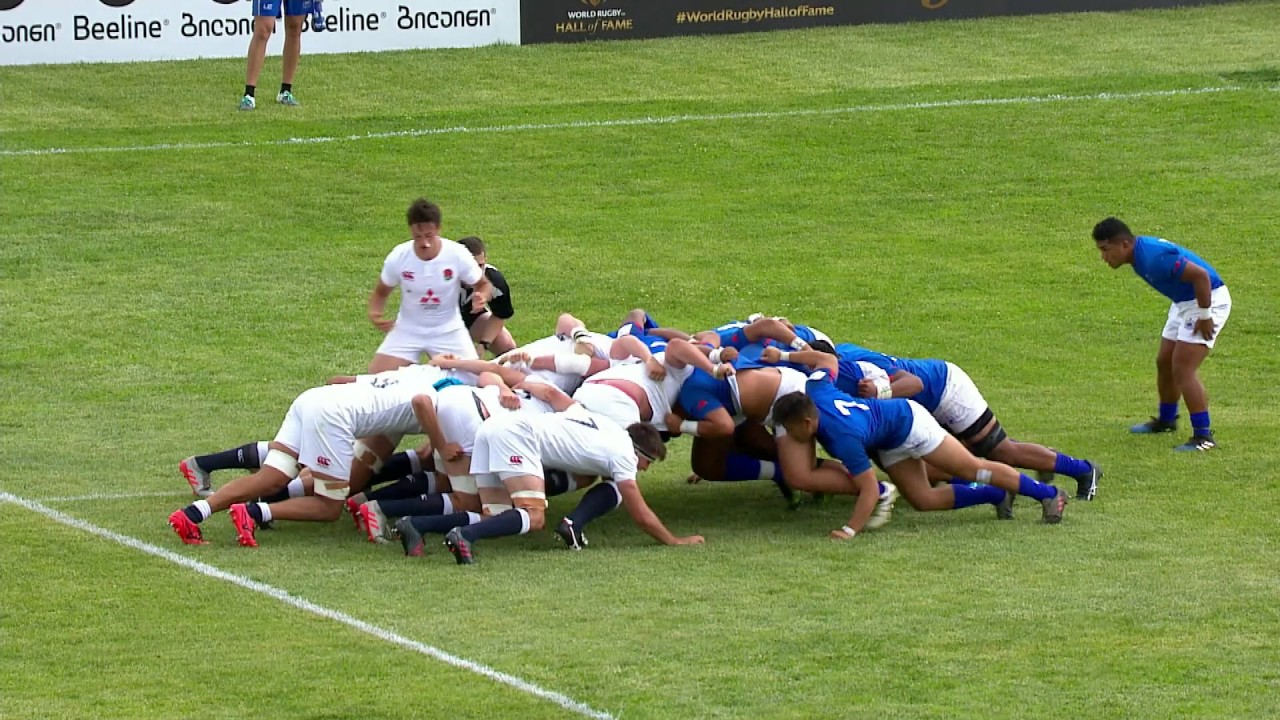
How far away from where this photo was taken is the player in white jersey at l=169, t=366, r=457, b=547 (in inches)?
434

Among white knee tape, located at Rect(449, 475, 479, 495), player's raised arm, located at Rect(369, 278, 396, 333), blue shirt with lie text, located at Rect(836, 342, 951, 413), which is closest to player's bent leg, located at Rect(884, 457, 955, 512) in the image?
blue shirt with lie text, located at Rect(836, 342, 951, 413)

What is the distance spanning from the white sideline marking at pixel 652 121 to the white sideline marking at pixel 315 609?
1059cm

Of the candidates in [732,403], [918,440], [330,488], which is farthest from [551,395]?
[918,440]

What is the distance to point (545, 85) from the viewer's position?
2433cm

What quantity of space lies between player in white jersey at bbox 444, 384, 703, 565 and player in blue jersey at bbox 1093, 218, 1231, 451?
4034mm

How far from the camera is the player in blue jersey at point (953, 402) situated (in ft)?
38.7

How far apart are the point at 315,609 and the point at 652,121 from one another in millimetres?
14515

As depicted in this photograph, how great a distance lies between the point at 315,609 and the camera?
9500mm

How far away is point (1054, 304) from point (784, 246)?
9.86ft

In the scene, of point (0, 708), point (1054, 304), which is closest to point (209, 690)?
point (0, 708)

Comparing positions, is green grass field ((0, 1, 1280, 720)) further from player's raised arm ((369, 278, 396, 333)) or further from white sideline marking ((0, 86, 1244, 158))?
player's raised arm ((369, 278, 396, 333))

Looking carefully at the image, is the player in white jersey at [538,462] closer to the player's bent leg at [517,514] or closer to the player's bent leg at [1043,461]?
the player's bent leg at [517,514]

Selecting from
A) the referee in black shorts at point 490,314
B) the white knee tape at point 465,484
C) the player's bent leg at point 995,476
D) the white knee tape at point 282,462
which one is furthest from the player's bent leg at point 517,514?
the referee in black shorts at point 490,314

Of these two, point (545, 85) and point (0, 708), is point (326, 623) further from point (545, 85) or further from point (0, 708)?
point (545, 85)
